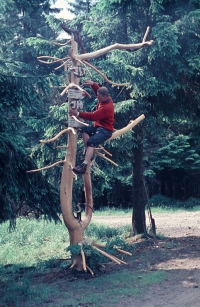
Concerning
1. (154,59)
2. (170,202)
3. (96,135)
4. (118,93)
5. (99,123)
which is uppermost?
(154,59)

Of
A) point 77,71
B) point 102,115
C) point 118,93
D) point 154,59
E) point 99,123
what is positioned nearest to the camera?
point 102,115

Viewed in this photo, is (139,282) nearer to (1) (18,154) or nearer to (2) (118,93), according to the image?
(1) (18,154)

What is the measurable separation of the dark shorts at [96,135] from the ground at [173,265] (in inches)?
101

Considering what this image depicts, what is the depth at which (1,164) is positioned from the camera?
7.12 metres

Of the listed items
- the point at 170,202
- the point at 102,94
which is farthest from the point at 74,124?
the point at 170,202

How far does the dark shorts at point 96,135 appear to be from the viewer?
6.84 m

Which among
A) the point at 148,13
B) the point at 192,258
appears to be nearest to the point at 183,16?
the point at 148,13

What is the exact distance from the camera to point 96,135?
6883 mm

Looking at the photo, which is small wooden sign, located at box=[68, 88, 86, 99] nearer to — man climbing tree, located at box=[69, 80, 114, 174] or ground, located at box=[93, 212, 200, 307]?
man climbing tree, located at box=[69, 80, 114, 174]

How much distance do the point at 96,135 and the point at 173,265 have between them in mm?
3475

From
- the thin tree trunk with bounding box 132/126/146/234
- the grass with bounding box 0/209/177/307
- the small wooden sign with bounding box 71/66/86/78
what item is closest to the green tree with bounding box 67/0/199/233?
the thin tree trunk with bounding box 132/126/146/234

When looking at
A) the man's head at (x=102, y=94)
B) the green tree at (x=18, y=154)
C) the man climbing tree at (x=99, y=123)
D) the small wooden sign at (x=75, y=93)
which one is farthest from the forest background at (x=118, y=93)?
the man's head at (x=102, y=94)

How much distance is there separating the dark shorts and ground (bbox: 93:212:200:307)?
8.45ft

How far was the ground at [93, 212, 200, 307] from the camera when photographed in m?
6.16
